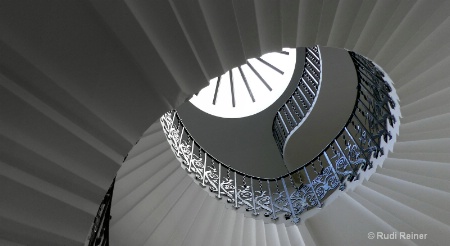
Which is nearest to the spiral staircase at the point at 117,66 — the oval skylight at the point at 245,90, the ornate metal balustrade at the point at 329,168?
the ornate metal balustrade at the point at 329,168

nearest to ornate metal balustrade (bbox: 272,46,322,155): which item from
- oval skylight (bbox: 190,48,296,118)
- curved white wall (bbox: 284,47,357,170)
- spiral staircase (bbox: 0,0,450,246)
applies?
curved white wall (bbox: 284,47,357,170)

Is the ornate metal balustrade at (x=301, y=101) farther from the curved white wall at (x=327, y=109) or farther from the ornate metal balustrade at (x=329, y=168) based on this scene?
the ornate metal balustrade at (x=329, y=168)

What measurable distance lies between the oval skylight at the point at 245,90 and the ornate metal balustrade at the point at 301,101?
707mm

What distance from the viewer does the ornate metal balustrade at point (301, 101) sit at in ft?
29.3

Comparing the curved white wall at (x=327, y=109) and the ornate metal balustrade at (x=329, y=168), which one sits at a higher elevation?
the curved white wall at (x=327, y=109)

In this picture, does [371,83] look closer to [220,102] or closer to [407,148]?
[407,148]

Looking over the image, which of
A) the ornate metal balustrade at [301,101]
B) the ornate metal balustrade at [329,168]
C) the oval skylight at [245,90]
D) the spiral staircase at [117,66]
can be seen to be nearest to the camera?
the spiral staircase at [117,66]

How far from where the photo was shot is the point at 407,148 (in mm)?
4777

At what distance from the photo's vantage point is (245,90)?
1173cm

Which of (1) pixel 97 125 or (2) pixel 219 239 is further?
(2) pixel 219 239

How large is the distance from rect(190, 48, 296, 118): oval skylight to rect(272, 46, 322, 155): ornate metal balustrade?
707mm

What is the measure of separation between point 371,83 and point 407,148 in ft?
3.93

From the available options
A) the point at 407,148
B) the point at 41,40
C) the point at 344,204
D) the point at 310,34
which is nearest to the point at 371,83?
the point at 407,148

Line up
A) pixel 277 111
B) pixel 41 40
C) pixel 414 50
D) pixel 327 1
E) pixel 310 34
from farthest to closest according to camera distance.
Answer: pixel 277 111 → pixel 414 50 → pixel 310 34 → pixel 327 1 → pixel 41 40
